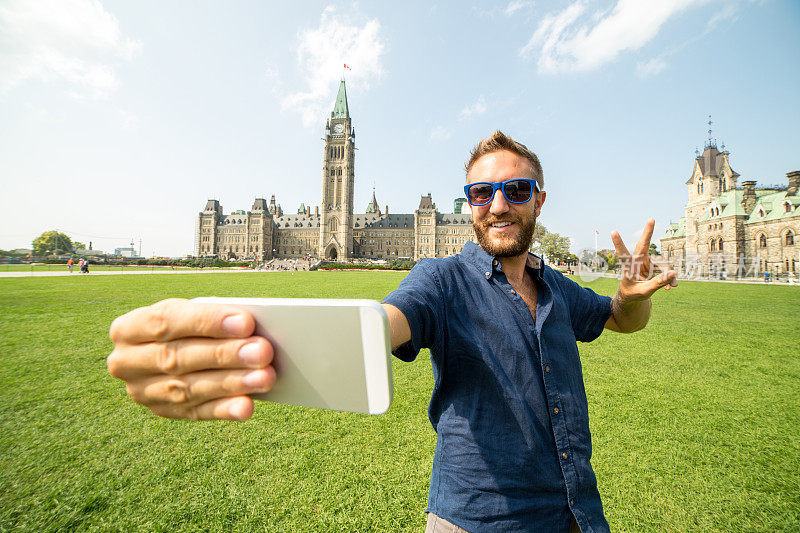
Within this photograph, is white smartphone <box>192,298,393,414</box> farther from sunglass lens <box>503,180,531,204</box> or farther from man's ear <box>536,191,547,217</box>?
man's ear <box>536,191,547,217</box>

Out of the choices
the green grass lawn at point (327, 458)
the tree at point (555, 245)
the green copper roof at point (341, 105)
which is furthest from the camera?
the green copper roof at point (341, 105)

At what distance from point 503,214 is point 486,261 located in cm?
30

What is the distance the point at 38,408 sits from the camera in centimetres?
411

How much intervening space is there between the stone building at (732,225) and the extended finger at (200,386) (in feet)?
152

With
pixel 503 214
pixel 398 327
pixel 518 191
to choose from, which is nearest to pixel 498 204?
pixel 503 214

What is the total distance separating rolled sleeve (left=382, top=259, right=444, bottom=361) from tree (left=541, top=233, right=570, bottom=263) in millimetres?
53872

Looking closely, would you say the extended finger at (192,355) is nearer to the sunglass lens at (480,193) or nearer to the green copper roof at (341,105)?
the sunglass lens at (480,193)

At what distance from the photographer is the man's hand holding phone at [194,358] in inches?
31.4

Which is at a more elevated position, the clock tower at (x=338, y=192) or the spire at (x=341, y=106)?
the spire at (x=341, y=106)

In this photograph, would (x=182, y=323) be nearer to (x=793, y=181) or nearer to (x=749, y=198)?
(x=749, y=198)

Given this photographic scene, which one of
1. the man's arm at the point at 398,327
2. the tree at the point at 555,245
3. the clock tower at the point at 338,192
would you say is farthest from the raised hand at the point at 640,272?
the clock tower at the point at 338,192

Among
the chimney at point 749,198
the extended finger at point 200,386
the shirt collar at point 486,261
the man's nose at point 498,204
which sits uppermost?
the chimney at point 749,198

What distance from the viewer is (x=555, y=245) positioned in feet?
188

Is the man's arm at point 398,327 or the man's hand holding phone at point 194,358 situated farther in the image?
the man's arm at point 398,327
